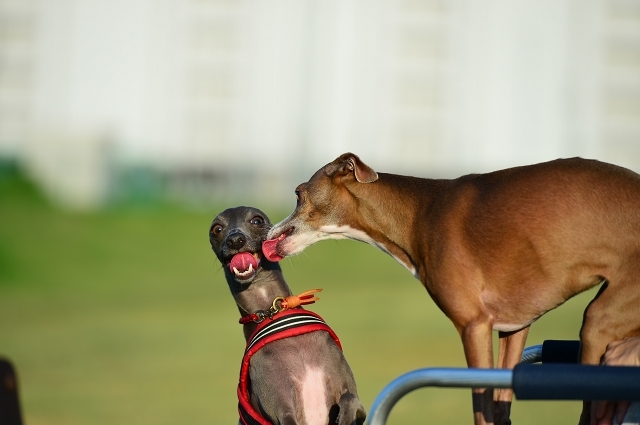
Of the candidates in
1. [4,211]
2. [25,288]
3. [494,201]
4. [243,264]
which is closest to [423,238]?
[494,201]

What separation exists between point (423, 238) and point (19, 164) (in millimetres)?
33859

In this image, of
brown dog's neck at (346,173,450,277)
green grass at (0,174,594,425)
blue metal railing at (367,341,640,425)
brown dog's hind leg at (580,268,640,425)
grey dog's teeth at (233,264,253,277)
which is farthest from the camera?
green grass at (0,174,594,425)

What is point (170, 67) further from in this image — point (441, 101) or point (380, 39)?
point (441, 101)

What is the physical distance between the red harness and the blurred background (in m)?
27.1

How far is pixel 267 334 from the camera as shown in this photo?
17.0 ft

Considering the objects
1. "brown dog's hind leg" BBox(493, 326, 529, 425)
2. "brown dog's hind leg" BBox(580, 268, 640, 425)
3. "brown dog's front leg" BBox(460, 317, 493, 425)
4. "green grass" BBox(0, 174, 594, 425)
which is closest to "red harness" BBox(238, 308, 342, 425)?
"brown dog's hind leg" BBox(493, 326, 529, 425)

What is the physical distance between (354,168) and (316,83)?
33.3 m

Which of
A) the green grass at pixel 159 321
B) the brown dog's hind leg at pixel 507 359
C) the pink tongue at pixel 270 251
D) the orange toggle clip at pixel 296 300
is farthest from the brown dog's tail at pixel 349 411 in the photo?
the green grass at pixel 159 321

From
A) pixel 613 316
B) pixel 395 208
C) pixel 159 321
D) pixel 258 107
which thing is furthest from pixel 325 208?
pixel 258 107

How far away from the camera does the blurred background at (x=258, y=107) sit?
113 feet

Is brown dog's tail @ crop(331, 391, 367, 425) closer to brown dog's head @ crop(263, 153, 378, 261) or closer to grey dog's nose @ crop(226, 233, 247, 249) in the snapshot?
brown dog's head @ crop(263, 153, 378, 261)

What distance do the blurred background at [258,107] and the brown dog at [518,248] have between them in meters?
28.0

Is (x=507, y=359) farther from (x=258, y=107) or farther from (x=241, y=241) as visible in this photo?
(x=258, y=107)

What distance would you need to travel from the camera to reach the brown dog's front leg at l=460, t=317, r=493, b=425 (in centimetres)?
406
